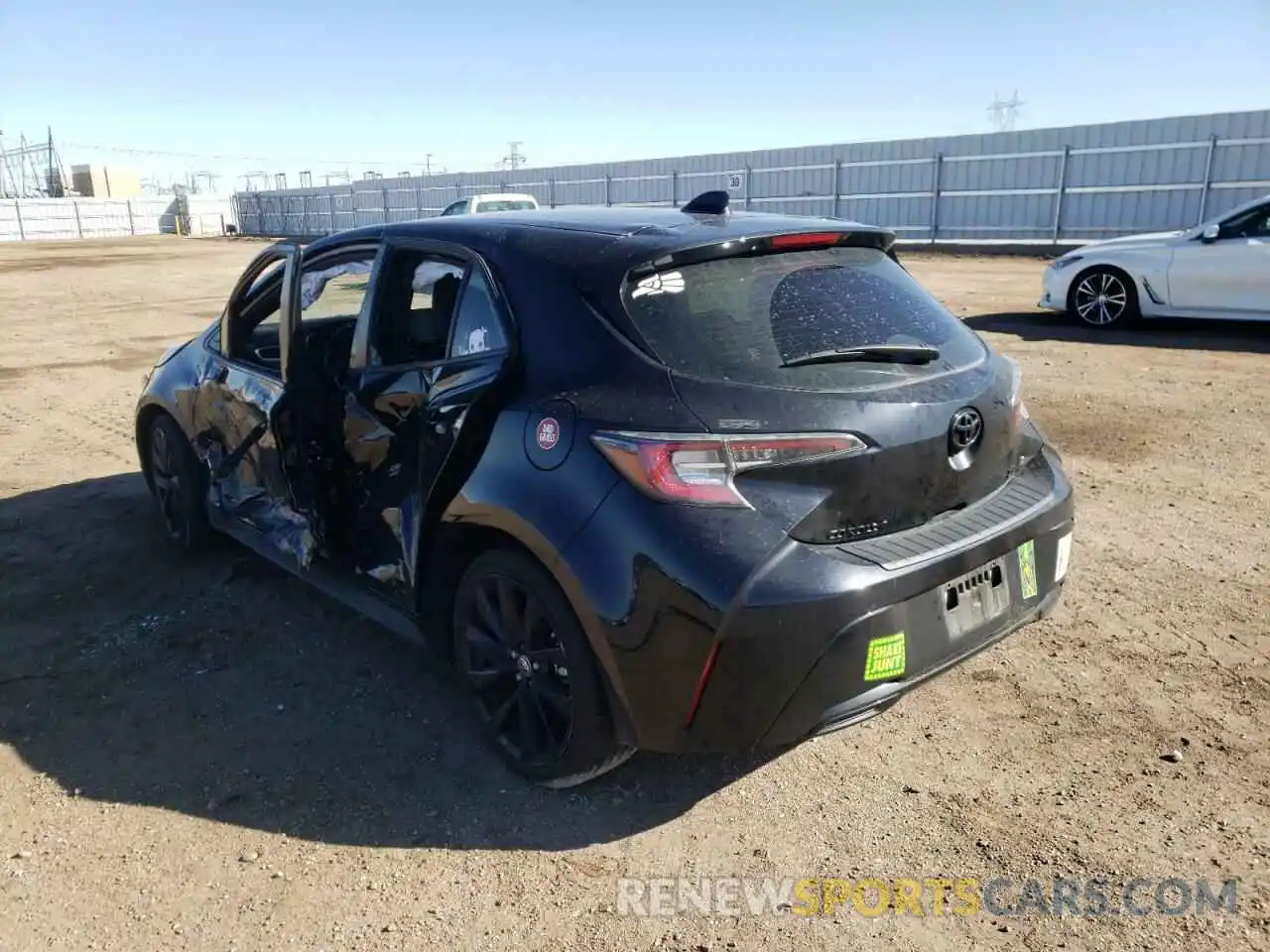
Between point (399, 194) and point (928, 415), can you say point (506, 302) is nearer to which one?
point (928, 415)

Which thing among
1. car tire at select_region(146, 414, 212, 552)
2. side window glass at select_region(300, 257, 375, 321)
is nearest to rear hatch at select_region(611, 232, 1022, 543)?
side window glass at select_region(300, 257, 375, 321)

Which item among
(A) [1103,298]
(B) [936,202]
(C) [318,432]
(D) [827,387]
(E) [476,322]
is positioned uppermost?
(B) [936,202]

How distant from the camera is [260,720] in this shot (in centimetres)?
354

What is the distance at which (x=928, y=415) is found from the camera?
283 cm

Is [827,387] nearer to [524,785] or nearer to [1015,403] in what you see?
[1015,403]

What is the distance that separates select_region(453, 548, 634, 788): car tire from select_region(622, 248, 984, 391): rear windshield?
790 mm

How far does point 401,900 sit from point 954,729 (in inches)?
73.5

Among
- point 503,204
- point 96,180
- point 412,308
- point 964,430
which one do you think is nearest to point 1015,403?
point 964,430

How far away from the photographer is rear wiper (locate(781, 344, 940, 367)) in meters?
2.80

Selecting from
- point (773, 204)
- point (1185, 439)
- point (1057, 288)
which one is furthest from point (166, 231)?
point (1185, 439)

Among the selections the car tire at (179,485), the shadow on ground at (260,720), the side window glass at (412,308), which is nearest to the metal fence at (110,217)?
the car tire at (179,485)

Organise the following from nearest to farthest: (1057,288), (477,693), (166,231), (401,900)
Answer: (401,900)
(477,693)
(1057,288)
(166,231)

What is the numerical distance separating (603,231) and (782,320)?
67 cm

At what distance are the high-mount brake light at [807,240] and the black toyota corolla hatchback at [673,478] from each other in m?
0.01
